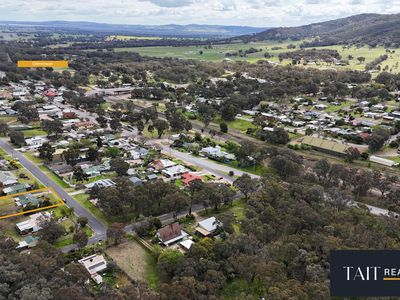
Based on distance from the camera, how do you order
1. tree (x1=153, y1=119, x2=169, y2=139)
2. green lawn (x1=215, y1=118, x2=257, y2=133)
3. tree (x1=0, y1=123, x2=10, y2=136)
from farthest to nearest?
green lawn (x1=215, y1=118, x2=257, y2=133)
tree (x1=153, y1=119, x2=169, y2=139)
tree (x1=0, y1=123, x2=10, y2=136)

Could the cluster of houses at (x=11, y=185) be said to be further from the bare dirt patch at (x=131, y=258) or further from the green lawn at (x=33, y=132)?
the green lawn at (x=33, y=132)

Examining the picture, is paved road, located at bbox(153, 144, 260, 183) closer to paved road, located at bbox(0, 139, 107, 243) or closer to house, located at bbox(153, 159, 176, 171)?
house, located at bbox(153, 159, 176, 171)

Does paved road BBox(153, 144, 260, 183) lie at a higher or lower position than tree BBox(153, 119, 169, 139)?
lower

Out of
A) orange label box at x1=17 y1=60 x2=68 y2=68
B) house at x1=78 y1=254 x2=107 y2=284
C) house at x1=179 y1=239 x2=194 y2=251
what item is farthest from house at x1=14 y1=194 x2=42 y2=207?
orange label box at x1=17 y1=60 x2=68 y2=68

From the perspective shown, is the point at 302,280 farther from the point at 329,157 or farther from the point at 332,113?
the point at 332,113

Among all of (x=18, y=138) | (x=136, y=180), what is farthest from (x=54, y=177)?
(x=18, y=138)

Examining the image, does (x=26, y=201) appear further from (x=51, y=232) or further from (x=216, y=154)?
(x=216, y=154)
